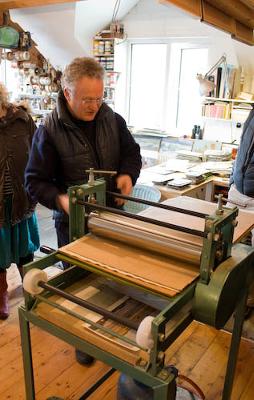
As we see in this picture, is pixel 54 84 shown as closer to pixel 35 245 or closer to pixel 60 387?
pixel 35 245

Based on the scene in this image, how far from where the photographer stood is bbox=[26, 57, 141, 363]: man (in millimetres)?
1599

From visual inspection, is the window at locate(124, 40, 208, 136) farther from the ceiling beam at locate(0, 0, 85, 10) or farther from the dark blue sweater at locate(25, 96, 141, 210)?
the dark blue sweater at locate(25, 96, 141, 210)

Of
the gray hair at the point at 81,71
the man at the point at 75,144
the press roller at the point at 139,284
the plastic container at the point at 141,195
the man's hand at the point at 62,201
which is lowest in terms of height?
the plastic container at the point at 141,195

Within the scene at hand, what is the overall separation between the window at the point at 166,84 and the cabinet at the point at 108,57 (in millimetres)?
300

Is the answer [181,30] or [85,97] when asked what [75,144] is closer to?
[85,97]

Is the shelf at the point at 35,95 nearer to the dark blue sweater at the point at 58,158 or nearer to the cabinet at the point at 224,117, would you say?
the cabinet at the point at 224,117

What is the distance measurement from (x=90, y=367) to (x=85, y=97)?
134 cm

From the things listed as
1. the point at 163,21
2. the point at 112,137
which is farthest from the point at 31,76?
the point at 112,137

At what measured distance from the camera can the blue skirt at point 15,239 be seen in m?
2.36

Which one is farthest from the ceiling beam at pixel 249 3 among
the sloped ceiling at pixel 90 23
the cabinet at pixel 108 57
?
the cabinet at pixel 108 57

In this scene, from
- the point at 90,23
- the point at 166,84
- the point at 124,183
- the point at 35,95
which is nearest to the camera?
the point at 124,183

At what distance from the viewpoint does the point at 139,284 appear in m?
1.06

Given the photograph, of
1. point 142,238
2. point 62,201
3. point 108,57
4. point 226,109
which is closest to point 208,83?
point 226,109

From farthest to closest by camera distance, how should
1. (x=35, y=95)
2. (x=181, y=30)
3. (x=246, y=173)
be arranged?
1. (x=35, y=95)
2. (x=181, y=30)
3. (x=246, y=173)
